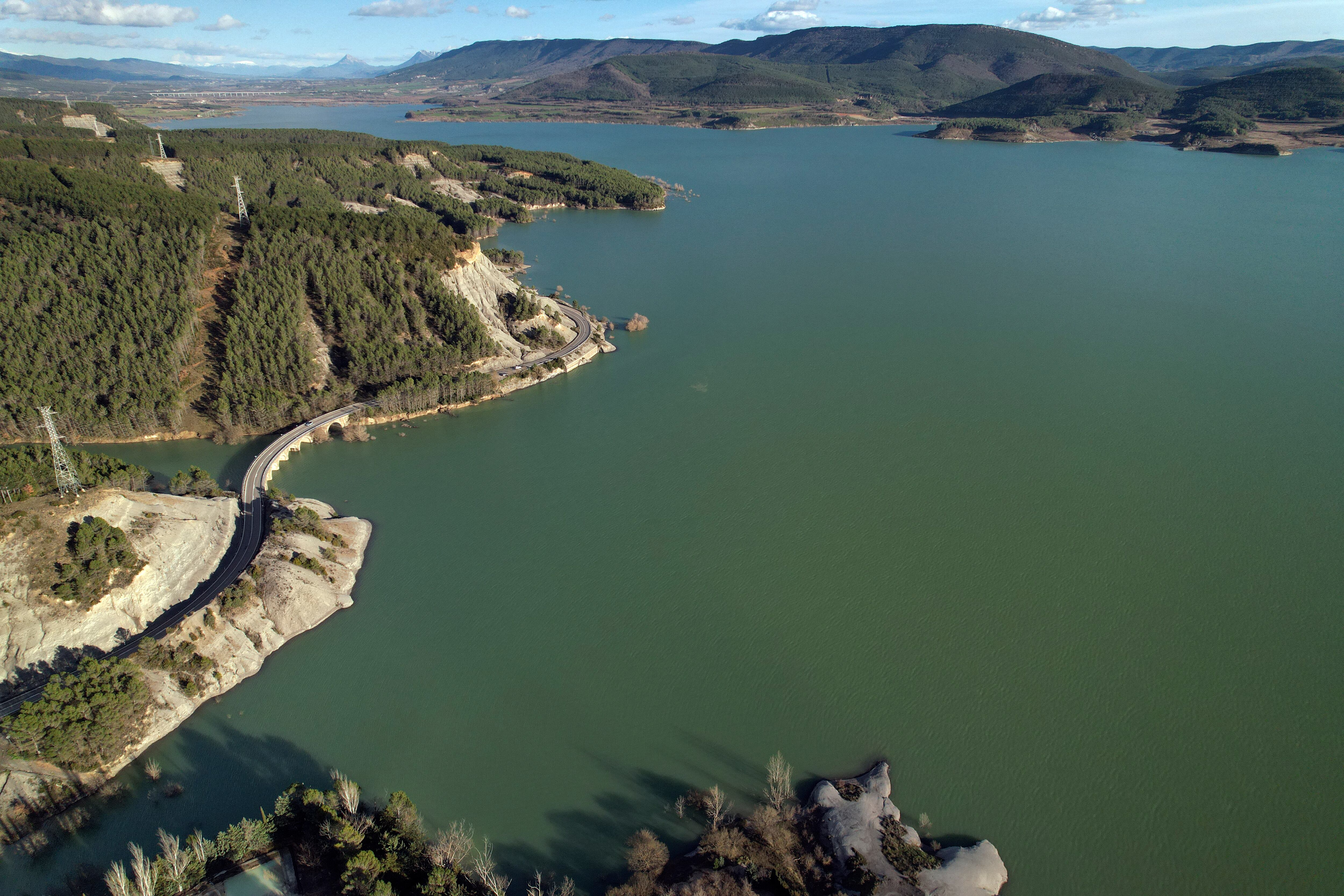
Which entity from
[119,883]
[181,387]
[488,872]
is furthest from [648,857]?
[181,387]

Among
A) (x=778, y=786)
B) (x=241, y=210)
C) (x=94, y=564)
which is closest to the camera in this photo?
(x=778, y=786)

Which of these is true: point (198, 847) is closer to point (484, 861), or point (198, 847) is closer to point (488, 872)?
point (484, 861)

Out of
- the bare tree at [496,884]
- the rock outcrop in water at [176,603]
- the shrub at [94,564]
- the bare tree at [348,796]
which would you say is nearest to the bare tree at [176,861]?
the bare tree at [348,796]

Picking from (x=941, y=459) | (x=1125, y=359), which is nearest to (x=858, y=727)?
(x=941, y=459)

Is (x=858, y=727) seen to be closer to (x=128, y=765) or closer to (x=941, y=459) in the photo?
(x=941, y=459)

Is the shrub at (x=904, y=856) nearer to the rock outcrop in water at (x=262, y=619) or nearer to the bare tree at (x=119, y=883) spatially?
the bare tree at (x=119, y=883)

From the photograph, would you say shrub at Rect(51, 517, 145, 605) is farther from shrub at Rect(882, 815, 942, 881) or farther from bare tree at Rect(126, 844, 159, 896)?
shrub at Rect(882, 815, 942, 881)

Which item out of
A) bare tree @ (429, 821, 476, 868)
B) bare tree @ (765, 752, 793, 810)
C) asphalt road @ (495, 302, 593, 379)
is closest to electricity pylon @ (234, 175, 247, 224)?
asphalt road @ (495, 302, 593, 379)
